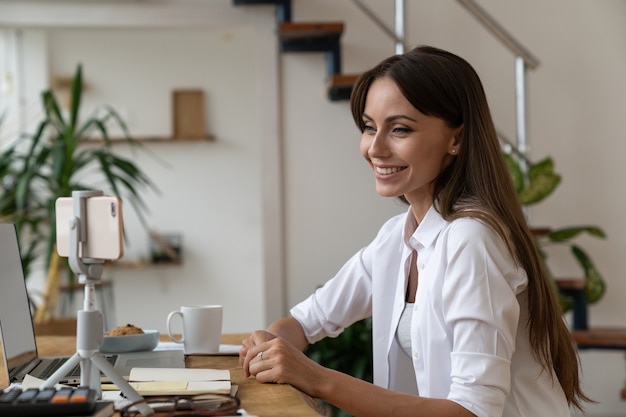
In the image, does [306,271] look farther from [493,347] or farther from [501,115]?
[493,347]

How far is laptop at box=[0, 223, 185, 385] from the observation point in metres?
1.51

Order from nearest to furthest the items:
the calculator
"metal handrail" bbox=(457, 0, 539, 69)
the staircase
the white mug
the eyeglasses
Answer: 1. the calculator
2. the eyeglasses
3. the white mug
4. "metal handrail" bbox=(457, 0, 539, 69)
5. the staircase

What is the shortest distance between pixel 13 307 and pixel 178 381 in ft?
1.27

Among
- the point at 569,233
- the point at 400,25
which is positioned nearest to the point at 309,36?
the point at 400,25

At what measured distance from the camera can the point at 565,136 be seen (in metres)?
4.55

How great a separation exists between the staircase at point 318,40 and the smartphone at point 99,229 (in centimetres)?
279

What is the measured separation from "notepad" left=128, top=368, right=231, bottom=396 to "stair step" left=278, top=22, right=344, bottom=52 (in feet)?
9.42

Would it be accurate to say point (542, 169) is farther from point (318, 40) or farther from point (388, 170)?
point (388, 170)

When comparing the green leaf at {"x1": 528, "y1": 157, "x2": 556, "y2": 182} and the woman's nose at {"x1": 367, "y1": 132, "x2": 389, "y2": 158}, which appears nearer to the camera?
the woman's nose at {"x1": 367, "y1": 132, "x2": 389, "y2": 158}

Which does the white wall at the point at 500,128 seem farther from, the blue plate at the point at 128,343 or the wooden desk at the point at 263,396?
the wooden desk at the point at 263,396

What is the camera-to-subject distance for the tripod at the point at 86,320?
126 cm

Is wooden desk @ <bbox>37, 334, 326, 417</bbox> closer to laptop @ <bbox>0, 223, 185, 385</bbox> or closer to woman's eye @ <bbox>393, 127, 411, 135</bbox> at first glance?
laptop @ <bbox>0, 223, 185, 385</bbox>

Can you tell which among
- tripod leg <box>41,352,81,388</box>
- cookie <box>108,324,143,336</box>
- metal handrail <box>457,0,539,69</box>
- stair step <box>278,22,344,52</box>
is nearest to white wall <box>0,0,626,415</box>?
stair step <box>278,22,344,52</box>

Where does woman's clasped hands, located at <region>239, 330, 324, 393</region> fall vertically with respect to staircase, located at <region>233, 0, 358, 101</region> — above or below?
below
